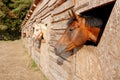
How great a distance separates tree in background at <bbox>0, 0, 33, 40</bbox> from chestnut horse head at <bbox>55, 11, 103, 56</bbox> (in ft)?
75.7

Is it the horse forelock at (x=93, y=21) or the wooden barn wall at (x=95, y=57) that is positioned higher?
the horse forelock at (x=93, y=21)

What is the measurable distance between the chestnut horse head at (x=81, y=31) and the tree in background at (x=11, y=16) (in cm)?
2307

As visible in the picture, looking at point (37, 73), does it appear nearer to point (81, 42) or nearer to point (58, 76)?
point (58, 76)

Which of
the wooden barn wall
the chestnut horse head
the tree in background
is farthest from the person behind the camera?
the tree in background

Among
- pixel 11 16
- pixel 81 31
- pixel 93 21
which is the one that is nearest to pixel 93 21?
pixel 93 21

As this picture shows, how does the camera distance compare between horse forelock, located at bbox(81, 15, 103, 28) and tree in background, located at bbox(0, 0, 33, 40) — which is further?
tree in background, located at bbox(0, 0, 33, 40)

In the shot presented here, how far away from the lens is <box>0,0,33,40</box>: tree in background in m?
26.5

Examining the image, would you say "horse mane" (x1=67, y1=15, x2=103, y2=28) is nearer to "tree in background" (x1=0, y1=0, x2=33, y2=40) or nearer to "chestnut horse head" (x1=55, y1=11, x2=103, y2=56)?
"chestnut horse head" (x1=55, y1=11, x2=103, y2=56)

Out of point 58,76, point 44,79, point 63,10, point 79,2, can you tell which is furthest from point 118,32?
point 44,79

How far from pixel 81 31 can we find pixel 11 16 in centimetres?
2450

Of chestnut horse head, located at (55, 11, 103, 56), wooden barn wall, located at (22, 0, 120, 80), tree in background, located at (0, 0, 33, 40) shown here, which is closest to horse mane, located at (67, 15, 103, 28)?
chestnut horse head, located at (55, 11, 103, 56)

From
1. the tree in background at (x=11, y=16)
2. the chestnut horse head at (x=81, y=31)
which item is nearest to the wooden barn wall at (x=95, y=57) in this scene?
the chestnut horse head at (x=81, y=31)

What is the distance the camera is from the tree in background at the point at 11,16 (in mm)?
26547

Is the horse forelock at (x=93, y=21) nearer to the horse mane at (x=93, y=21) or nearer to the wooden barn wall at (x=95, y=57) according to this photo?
the horse mane at (x=93, y=21)
